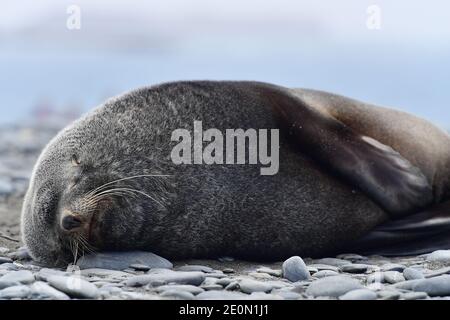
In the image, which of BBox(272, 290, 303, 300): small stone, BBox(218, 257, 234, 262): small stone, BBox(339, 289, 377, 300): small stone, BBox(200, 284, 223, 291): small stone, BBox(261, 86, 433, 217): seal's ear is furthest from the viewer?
BBox(261, 86, 433, 217): seal's ear

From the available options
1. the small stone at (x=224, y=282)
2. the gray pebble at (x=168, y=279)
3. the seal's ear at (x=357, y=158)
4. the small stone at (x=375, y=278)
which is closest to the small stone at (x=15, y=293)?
the gray pebble at (x=168, y=279)

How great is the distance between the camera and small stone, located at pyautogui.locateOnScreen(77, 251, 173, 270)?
514 centimetres

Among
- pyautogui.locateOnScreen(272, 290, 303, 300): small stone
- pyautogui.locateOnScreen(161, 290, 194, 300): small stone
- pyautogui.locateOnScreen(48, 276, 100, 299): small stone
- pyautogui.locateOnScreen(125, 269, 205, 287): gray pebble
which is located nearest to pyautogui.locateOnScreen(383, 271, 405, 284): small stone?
pyautogui.locateOnScreen(272, 290, 303, 300): small stone

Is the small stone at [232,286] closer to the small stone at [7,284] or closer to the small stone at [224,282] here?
the small stone at [224,282]

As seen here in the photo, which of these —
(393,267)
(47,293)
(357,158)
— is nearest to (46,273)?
(47,293)

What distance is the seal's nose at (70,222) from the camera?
16.4ft

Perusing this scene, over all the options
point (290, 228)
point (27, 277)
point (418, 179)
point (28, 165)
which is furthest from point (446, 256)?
point (28, 165)

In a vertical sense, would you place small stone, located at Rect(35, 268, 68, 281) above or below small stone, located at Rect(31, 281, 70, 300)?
above

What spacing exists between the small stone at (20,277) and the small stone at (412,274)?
2.17 meters

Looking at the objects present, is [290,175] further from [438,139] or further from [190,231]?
[438,139]

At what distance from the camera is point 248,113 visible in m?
5.92

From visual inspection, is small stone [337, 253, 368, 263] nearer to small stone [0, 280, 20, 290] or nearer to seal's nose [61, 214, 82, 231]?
seal's nose [61, 214, 82, 231]

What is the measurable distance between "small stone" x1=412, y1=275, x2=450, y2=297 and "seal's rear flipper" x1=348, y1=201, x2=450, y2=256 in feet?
4.42

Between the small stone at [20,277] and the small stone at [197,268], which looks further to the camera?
the small stone at [197,268]
